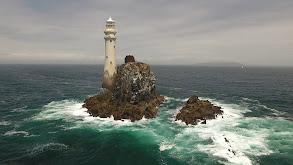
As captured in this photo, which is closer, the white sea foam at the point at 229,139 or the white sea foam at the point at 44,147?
the white sea foam at the point at 229,139

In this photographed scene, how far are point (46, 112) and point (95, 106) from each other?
14.2 m

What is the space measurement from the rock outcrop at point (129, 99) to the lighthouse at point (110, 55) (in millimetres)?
1930

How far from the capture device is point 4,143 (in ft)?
121

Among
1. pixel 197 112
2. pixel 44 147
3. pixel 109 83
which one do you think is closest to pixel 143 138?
pixel 197 112

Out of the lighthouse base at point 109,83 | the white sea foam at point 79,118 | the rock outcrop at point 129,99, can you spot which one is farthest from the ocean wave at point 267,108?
the lighthouse base at point 109,83

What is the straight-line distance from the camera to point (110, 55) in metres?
58.3

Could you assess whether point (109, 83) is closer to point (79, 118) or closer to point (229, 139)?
point (79, 118)

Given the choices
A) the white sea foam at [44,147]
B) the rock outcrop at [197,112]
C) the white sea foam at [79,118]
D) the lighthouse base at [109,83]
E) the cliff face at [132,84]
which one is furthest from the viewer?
the lighthouse base at [109,83]

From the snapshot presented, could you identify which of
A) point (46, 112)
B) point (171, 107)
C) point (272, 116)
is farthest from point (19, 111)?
point (272, 116)

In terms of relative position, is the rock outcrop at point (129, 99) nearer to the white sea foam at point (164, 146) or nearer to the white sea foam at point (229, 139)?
the white sea foam at point (229, 139)

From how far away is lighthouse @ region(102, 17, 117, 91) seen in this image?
5700cm

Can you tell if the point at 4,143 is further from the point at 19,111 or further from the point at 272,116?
the point at 272,116

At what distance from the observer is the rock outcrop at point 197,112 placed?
48731mm

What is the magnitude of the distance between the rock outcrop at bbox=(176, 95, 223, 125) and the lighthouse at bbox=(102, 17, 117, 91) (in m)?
23.1
